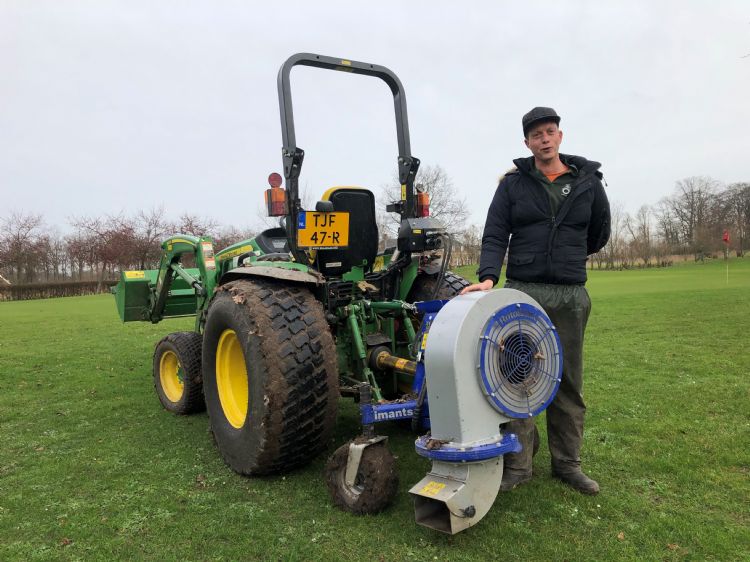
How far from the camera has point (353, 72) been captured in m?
4.62

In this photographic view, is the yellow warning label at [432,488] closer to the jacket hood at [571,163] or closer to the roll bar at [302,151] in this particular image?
the jacket hood at [571,163]

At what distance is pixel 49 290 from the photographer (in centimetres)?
3659

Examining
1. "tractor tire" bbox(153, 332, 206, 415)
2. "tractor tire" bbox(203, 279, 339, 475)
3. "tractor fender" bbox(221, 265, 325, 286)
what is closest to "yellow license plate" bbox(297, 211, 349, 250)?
"tractor fender" bbox(221, 265, 325, 286)

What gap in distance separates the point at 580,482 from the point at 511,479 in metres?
0.42

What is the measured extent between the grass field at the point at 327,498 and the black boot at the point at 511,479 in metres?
0.06

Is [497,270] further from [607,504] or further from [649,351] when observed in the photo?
[649,351]

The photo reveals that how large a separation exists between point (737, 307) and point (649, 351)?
21.5 ft

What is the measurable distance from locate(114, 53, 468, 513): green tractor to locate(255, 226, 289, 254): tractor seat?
0.04ft

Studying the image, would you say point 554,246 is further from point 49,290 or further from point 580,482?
point 49,290

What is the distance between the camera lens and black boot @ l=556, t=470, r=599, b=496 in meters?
3.25

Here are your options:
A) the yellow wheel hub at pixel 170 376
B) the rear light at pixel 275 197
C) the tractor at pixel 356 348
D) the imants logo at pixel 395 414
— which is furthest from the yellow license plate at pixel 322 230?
the yellow wheel hub at pixel 170 376

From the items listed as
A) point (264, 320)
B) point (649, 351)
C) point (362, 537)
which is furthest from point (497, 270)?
point (649, 351)

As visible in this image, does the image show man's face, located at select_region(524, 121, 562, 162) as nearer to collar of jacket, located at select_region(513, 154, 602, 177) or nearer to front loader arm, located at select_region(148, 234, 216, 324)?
collar of jacket, located at select_region(513, 154, 602, 177)

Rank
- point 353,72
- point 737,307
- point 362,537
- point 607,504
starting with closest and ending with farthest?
point 362,537, point 607,504, point 353,72, point 737,307
